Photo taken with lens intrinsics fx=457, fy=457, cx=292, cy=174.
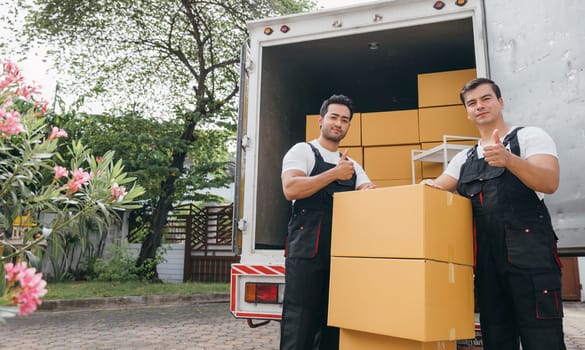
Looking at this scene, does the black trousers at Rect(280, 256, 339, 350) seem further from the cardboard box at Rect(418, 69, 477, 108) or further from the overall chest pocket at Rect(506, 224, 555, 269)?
the cardboard box at Rect(418, 69, 477, 108)

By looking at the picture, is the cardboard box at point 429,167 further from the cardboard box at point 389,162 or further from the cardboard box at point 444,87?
the cardboard box at point 444,87

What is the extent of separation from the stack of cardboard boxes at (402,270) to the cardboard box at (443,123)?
5.81ft

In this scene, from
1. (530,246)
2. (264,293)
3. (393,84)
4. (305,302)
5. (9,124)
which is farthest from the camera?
(393,84)

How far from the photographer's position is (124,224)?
12281 millimetres

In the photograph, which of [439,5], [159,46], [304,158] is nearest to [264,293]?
[304,158]

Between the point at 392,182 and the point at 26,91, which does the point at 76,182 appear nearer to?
the point at 26,91

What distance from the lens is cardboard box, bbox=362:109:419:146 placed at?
12.6ft

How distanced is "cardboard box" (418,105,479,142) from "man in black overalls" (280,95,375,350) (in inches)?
65.1

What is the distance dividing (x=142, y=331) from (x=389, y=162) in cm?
330

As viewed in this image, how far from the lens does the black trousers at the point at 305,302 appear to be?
7.27ft

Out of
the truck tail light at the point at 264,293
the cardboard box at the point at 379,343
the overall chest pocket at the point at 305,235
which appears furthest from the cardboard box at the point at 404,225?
the truck tail light at the point at 264,293

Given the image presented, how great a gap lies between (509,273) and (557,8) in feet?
4.88

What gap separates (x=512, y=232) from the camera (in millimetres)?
1926

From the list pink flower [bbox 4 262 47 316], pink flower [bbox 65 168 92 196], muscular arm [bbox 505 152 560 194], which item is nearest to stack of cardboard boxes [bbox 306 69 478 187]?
muscular arm [bbox 505 152 560 194]
